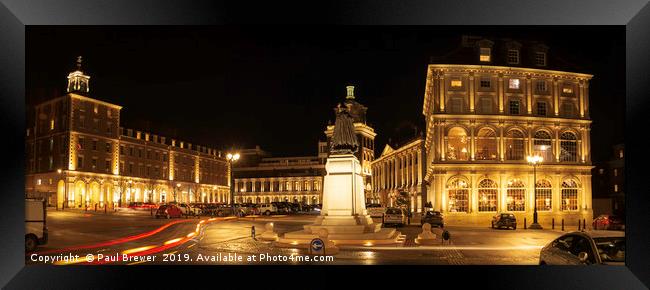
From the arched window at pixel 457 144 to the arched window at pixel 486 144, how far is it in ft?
3.48

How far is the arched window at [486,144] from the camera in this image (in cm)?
4566

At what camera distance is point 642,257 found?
1334 cm

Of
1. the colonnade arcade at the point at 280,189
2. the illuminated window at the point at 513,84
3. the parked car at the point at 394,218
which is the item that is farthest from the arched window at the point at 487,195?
the colonnade arcade at the point at 280,189

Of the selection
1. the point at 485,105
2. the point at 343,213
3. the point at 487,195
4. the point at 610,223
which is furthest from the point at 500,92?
the point at 343,213

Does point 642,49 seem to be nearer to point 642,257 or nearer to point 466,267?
point 642,257

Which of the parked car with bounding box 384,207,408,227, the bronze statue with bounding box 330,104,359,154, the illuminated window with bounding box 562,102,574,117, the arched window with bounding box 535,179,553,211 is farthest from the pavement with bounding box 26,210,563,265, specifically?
the illuminated window with bounding box 562,102,574,117

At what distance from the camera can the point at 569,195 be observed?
154ft

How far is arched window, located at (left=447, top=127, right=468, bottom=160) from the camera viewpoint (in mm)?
45531

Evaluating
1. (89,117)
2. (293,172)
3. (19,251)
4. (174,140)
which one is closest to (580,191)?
(19,251)

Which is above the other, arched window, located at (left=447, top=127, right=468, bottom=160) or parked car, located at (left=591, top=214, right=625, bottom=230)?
arched window, located at (left=447, top=127, right=468, bottom=160)

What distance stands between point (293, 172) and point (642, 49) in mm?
107410

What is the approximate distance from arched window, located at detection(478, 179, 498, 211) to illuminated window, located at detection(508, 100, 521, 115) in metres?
5.93

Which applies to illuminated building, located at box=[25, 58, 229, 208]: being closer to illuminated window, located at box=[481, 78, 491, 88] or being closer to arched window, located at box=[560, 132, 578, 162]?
illuminated window, located at box=[481, 78, 491, 88]

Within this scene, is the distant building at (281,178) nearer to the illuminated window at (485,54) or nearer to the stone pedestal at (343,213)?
the illuminated window at (485,54)
